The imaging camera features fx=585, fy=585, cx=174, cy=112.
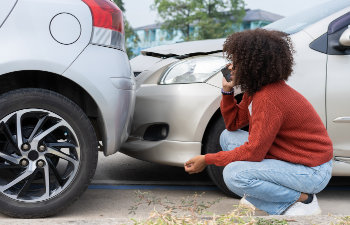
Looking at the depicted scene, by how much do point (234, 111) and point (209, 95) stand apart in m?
0.45

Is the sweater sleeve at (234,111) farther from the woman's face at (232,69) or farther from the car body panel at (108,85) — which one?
the car body panel at (108,85)

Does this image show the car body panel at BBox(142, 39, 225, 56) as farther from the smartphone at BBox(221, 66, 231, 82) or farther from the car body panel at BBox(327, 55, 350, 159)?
the car body panel at BBox(327, 55, 350, 159)

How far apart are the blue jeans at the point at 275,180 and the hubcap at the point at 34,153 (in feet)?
3.16

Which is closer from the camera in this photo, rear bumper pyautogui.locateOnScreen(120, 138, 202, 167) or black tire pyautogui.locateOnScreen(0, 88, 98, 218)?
black tire pyautogui.locateOnScreen(0, 88, 98, 218)

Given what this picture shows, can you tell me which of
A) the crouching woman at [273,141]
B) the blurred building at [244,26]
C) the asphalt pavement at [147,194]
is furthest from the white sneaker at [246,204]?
the blurred building at [244,26]

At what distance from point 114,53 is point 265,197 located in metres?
1.22

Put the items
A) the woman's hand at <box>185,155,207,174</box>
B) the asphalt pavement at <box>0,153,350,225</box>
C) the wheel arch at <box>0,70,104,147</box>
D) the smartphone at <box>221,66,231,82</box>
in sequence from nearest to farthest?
the woman's hand at <box>185,155,207,174</box> < the smartphone at <box>221,66,231,82</box> < the wheel arch at <box>0,70,104,147</box> < the asphalt pavement at <box>0,153,350,225</box>

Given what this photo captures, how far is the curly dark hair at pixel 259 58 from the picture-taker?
9.87 feet

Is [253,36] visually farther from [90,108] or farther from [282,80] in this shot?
[90,108]

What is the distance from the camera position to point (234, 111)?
352 centimetres

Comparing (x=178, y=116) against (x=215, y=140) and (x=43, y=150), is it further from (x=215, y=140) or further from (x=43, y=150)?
(x=43, y=150)

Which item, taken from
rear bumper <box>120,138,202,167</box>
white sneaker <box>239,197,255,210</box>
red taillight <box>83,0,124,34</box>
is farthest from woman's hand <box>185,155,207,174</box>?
red taillight <box>83,0,124,34</box>

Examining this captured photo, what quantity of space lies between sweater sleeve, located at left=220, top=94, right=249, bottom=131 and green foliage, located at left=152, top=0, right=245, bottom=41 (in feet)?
180

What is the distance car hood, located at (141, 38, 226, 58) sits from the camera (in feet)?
13.6
